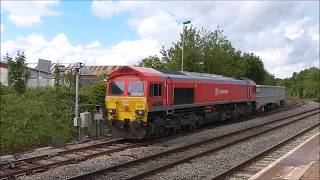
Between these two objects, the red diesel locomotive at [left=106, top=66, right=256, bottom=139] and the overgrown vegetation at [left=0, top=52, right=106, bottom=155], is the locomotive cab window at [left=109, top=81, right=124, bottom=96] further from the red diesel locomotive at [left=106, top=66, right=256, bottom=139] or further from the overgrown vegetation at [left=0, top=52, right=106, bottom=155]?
the overgrown vegetation at [left=0, top=52, right=106, bottom=155]

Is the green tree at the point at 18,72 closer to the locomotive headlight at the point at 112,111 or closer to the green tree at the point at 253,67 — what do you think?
the locomotive headlight at the point at 112,111

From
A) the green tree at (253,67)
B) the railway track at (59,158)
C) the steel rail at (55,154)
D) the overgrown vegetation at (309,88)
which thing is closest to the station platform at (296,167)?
the railway track at (59,158)

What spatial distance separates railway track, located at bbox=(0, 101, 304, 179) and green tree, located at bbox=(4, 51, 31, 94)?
940 centimetres

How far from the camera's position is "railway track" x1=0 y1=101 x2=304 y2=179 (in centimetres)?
1260

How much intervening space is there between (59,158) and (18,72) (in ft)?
39.7

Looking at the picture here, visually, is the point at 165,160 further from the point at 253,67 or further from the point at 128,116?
the point at 253,67

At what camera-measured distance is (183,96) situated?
22.3 m

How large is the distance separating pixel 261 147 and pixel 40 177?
30.0 feet

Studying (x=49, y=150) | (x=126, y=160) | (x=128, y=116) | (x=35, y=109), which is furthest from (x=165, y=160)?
(x=35, y=109)

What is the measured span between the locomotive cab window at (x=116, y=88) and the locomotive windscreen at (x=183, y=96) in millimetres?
2724

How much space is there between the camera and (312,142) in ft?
61.3

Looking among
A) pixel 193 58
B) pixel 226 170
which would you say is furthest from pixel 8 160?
pixel 193 58

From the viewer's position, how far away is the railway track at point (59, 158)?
1260 cm

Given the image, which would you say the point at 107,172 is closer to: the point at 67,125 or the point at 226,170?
the point at 226,170
